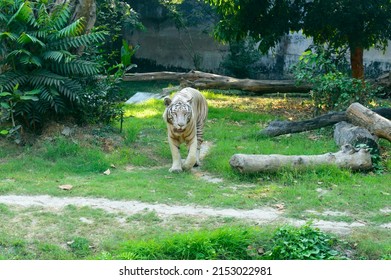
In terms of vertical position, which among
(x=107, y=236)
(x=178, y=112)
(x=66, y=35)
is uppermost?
(x=66, y=35)

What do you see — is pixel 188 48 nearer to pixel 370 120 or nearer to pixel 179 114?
pixel 370 120

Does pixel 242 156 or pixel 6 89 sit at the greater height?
pixel 6 89

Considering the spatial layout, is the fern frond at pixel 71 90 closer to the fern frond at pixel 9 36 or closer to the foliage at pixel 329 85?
the fern frond at pixel 9 36

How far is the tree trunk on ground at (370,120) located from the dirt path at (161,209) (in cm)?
328

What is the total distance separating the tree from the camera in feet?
47.4

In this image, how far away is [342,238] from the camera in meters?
6.55

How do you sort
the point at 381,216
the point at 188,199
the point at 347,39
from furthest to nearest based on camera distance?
the point at 347,39, the point at 188,199, the point at 381,216

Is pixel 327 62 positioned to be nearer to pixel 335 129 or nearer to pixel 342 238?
pixel 335 129

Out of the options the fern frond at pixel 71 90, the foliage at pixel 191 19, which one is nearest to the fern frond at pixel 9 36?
the fern frond at pixel 71 90

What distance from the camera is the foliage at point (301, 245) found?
618cm

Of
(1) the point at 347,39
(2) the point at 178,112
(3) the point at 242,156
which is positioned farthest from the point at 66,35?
(1) the point at 347,39

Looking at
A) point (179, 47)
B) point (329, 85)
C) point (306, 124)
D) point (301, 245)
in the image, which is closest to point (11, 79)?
point (306, 124)

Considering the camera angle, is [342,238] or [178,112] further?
[178,112]

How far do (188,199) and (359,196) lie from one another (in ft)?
7.01
